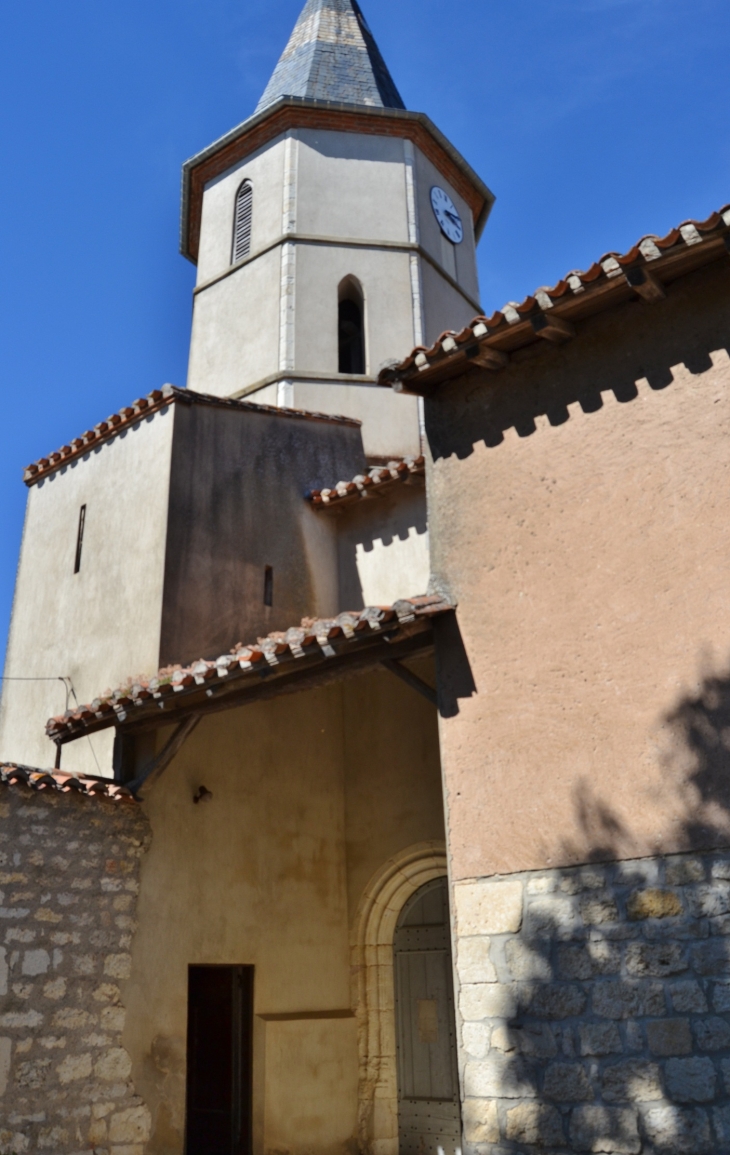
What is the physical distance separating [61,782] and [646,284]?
210 inches

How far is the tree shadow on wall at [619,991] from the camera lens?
475 cm

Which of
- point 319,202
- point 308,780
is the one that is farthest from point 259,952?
point 319,202

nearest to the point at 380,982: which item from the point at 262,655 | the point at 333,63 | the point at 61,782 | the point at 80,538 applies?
the point at 61,782

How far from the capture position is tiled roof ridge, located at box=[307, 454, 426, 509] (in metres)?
10.3

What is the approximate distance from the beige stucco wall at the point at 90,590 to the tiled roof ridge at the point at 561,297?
3.76 m

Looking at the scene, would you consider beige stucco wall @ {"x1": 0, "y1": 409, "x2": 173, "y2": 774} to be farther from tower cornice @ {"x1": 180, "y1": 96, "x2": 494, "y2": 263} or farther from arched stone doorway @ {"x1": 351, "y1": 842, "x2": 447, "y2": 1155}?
tower cornice @ {"x1": 180, "y1": 96, "x2": 494, "y2": 263}

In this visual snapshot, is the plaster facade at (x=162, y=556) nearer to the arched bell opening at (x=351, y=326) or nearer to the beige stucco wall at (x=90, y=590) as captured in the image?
the beige stucco wall at (x=90, y=590)

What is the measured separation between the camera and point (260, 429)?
10773mm

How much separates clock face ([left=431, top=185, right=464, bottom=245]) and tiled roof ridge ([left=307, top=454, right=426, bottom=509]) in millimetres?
5258

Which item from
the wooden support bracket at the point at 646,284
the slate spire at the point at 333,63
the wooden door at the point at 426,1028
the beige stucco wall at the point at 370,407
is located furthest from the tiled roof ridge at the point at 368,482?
the slate spire at the point at 333,63

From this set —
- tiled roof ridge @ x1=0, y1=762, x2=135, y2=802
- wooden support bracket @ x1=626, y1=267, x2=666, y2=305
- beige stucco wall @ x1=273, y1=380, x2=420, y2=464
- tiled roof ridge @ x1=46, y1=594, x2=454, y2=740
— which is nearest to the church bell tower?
beige stucco wall @ x1=273, y1=380, x2=420, y2=464

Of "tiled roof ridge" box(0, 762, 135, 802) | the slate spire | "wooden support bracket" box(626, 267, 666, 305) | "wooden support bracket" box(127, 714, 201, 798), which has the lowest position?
"tiled roof ridge" box(0, 762, 135, 802)

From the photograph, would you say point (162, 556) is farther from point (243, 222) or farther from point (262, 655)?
point (243, 222)

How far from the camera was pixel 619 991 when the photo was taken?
16.5 ft
